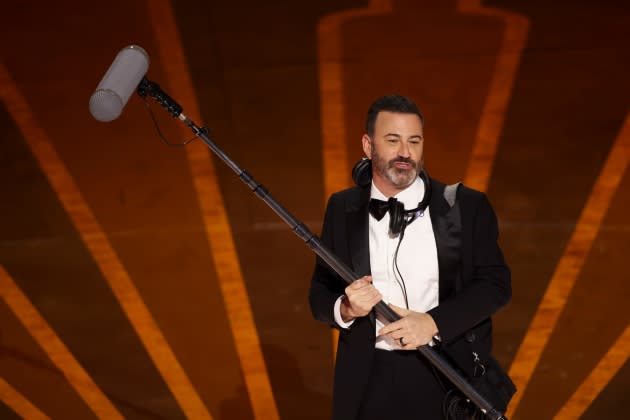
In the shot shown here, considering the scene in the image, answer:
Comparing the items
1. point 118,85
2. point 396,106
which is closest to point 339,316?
point 396,106

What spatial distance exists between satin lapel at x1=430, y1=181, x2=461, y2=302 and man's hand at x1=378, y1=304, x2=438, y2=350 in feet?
0.43

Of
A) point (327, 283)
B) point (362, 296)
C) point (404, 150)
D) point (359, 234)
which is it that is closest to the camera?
point (362, 296)

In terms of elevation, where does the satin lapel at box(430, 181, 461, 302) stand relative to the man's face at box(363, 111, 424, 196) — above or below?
below

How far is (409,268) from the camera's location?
2457mm

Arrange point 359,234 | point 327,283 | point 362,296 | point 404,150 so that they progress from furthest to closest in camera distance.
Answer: point 327,283 → point 359,234 → point 404,150 → point 362,296

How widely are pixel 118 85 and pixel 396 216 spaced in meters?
0.78

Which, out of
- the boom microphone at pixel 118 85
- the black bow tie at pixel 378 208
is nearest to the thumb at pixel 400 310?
the black bow tie at pixel 378 208

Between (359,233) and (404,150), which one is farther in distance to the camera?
(359,233)

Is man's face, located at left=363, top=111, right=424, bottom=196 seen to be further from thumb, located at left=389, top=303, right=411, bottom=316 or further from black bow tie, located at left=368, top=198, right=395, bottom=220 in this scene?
thumb, located at left=389, top=303, right=411, bottom=316

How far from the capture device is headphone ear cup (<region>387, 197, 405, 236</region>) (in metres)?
2.43

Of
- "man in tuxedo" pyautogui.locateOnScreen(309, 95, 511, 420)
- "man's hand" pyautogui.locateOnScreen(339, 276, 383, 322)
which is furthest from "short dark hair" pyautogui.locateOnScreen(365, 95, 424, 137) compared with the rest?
"man's hand" pyautogui.locateOnScreen(339, 276, 383, 322)

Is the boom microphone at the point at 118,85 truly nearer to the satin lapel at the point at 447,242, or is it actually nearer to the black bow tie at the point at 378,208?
the black bow tie at the point at 378,208

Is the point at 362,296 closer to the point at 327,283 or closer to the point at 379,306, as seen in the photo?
the point at 379,306

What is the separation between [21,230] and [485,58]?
9.25 ft
